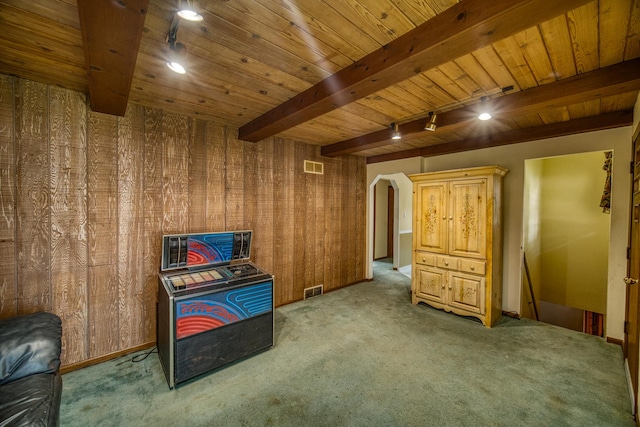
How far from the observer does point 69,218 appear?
2.18m

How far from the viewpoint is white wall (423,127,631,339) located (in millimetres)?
2611

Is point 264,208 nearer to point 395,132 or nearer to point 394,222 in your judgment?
point 395,132

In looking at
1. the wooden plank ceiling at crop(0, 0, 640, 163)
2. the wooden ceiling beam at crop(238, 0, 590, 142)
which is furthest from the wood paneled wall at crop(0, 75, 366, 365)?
the wooden ceiling beam at crop(238, 0, 590, 142)

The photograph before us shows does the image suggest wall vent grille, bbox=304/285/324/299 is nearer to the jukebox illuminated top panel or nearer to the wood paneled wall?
the wood paneled wall

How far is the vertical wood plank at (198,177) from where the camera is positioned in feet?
9.23

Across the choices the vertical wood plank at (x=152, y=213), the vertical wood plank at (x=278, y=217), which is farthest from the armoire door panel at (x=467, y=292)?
the vertical wood plank at (x=152, y=213)

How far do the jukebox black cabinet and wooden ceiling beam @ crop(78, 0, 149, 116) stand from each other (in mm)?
1345

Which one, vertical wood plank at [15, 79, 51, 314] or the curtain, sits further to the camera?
the curtain

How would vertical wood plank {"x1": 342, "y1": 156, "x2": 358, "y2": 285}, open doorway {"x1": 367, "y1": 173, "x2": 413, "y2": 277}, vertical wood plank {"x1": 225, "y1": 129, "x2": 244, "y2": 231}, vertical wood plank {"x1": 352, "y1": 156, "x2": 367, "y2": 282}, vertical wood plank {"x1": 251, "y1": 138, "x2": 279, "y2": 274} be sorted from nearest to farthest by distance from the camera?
vertical wood plank {"x1": 225, "y1": 129, "x2": 244, "y2": 231} → vertical wood plank {"x1": 251, "y1": 138, "x2": 279, "y2": 274} → vertical wood plank {"x1": 342, "y1": 156, "x2": 358, "y2": 285} → vertical wood plank {"x1": 352, "y1": 156, "x2": 367, "y2": 282} → open doorway {"x1": 367, "y1": 173, "x2": 413, "y2": 277}

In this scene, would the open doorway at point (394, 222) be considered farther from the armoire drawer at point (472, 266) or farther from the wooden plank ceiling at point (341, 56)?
the wooden plank ceiling at point (341, 56)

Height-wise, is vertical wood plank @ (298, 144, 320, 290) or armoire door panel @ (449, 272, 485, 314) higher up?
vertical wood plank @ (298, 144, 320, 290)

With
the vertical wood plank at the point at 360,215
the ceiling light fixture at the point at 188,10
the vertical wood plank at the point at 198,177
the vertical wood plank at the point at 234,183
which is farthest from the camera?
the vertical wood plank at the point at 360,215

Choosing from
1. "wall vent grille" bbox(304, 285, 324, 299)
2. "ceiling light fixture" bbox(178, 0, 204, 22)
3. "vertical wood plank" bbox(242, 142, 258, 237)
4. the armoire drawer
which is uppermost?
"ceiling light fixture" bbox(178, 0, 204, 22)

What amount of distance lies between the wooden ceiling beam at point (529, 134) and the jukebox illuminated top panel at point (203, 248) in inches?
120
